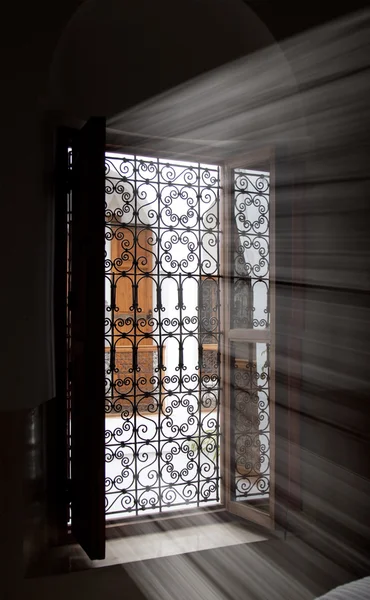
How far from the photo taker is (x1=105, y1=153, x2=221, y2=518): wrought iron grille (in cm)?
215

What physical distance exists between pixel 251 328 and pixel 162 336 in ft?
1.11

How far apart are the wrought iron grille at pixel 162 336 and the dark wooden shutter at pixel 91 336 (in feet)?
0.82

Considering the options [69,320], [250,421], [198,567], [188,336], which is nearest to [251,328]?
[188,336]

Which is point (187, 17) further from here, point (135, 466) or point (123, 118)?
point (135, 466)

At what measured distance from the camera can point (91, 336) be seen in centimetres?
179

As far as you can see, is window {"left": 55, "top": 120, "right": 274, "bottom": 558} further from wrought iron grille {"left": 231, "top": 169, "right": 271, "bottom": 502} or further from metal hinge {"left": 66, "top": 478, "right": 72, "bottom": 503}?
metal hinge {"left": 66, "top": 478, "right": 72, "bottom": 503}

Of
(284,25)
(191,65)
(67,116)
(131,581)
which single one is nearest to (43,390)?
(131,581)

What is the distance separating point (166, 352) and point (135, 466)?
44cm

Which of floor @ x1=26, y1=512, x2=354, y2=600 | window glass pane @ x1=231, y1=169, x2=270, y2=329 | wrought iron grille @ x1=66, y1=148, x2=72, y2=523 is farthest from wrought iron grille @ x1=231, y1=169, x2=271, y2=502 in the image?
wrought iron grille @ x1=66, y1=148, x2=72, y2=523

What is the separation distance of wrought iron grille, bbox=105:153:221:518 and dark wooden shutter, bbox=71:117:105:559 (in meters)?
0.25

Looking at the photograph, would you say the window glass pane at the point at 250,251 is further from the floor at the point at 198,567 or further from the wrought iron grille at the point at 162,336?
the floor at the point at 198,567

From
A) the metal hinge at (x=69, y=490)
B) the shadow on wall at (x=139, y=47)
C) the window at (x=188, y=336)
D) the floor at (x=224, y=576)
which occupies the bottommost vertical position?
the floor at (x=224, y=576)

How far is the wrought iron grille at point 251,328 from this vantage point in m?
2.26

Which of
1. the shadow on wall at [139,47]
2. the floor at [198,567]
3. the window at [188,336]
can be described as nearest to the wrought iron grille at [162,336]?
the window at [188,336]
